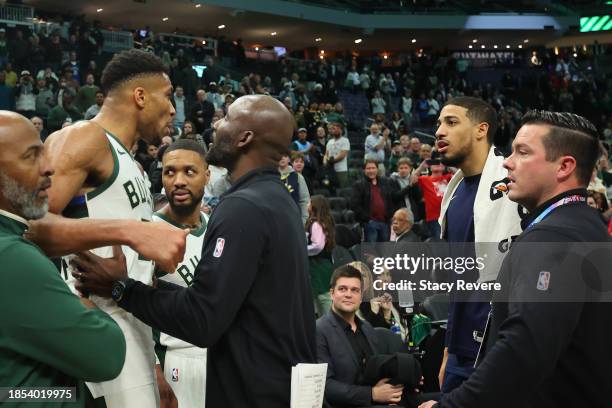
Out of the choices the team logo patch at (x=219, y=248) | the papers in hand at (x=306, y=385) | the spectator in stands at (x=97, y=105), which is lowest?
the papers in hand at (x=306, y=385)

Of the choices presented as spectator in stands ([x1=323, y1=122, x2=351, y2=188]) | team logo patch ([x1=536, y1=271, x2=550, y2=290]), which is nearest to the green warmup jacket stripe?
team logo patch ([x1=536, y1=271, x2=550, y2=290])

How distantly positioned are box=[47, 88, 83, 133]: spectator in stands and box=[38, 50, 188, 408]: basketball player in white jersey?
31.3ft

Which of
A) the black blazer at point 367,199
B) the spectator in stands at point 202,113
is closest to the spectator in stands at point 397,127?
the spectator in stands at point 202,113

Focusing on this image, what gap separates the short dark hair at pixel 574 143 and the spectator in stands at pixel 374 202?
8.81m

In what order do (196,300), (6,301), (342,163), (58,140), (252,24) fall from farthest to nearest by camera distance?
1. (252,24)
2. (342,163)
3. (58,140)
4. (196,300)
5. (6,301)

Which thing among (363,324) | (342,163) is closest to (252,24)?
(342,163)

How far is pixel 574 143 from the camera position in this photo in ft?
9.57

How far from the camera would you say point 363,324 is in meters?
5.92

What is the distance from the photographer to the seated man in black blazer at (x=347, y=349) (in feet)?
17.2

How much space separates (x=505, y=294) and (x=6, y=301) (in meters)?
1.62

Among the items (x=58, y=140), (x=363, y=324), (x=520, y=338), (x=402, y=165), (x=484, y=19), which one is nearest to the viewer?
(x=520, y=338)

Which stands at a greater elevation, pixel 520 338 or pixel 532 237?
pixel 532 237

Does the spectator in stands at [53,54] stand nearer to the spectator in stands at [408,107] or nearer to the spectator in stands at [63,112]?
the spectator in stands at [63,112]

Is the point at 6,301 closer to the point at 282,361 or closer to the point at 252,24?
the point at 282,361
